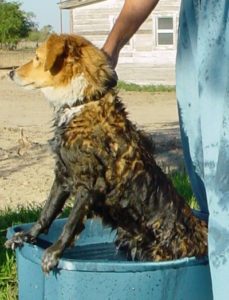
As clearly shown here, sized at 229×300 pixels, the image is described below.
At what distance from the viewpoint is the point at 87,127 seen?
117 inches

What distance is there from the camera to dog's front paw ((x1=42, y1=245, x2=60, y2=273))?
270 centimetres

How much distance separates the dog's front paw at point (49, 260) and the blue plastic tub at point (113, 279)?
0.02 metres

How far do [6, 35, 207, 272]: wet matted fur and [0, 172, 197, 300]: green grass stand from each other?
133 centimetres

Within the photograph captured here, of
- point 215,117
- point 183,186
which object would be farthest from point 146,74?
point 215,117

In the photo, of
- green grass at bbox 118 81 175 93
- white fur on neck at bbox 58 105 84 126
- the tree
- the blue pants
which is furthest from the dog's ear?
the tree

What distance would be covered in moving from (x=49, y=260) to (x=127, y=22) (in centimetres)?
114

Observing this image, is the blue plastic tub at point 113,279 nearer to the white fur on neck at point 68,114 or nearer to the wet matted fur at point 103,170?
the wet matted fur at point 103,170

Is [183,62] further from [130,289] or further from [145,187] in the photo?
[130,289]

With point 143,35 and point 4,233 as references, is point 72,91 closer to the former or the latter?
point 4,233

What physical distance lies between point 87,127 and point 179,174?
164 inches

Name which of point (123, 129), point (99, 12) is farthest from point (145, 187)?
point (99, 12)

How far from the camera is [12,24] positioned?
4453cm

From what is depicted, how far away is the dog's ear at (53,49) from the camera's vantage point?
306 cm

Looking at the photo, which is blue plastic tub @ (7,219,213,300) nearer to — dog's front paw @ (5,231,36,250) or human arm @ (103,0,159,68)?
dog's front paw @ (5,231,36,250)
